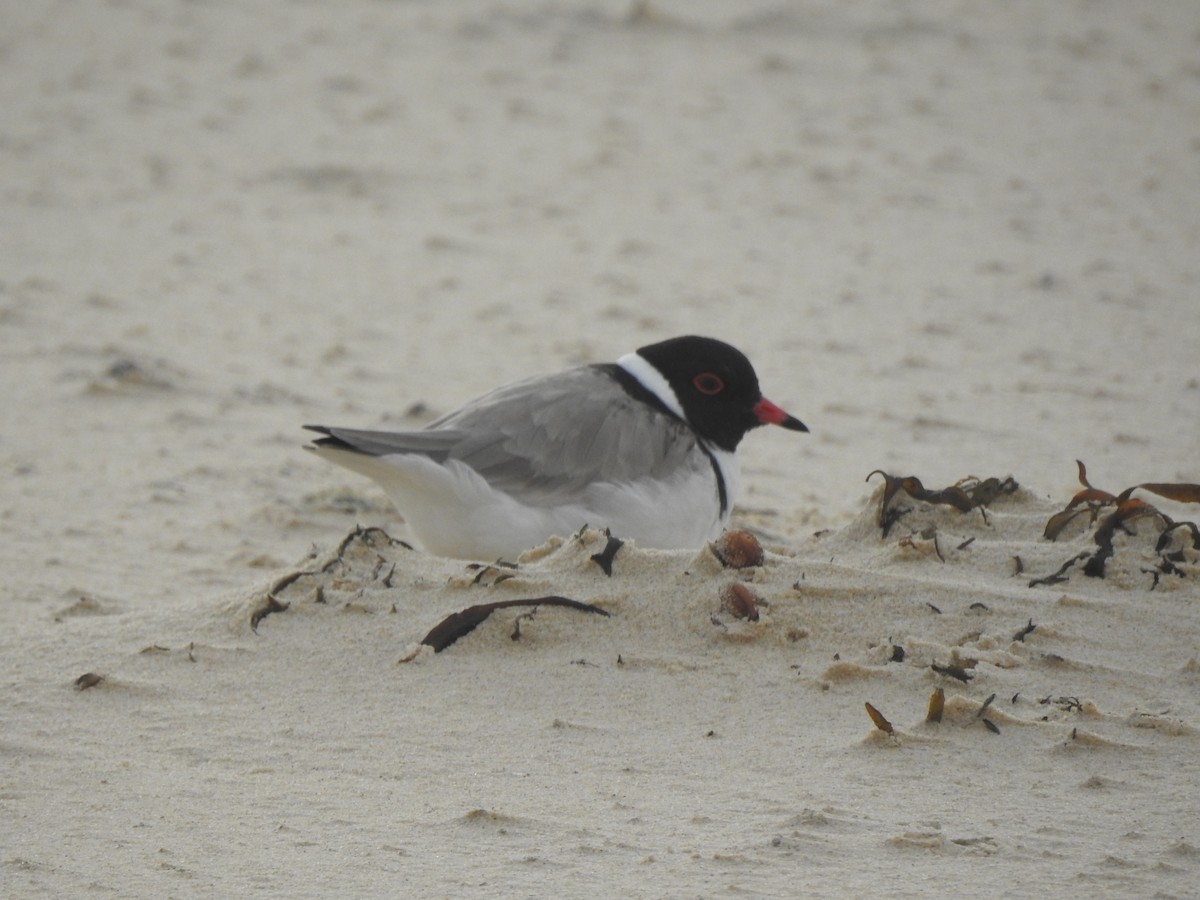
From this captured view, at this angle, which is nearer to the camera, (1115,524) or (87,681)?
(87,681)

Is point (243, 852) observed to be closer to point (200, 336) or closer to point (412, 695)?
point (412, 695)

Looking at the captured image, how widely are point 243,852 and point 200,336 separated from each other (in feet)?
18.6

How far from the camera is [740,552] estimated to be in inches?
184

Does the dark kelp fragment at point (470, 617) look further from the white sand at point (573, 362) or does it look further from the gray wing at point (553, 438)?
the gray wing at point (553, 438)

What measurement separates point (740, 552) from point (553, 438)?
1328mm

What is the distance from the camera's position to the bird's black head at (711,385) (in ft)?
20.5

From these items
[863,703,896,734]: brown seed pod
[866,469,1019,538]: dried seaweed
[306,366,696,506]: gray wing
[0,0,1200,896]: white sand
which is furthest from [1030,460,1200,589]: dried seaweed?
[306,366,696,506]: gray wing

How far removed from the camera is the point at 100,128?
40.2 feet

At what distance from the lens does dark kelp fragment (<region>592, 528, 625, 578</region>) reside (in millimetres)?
4777

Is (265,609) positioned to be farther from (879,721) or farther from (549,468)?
(879,721)

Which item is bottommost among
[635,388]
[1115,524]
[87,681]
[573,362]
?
[573,362]

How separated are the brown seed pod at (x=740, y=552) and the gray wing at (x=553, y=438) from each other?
1.19 meters

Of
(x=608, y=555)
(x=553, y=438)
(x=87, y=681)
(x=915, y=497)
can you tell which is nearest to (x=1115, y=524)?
(x=915, y=497)

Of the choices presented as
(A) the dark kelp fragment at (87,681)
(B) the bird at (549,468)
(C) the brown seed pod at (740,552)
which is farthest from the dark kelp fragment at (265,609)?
(C) the brown seed pod at (740,552)
